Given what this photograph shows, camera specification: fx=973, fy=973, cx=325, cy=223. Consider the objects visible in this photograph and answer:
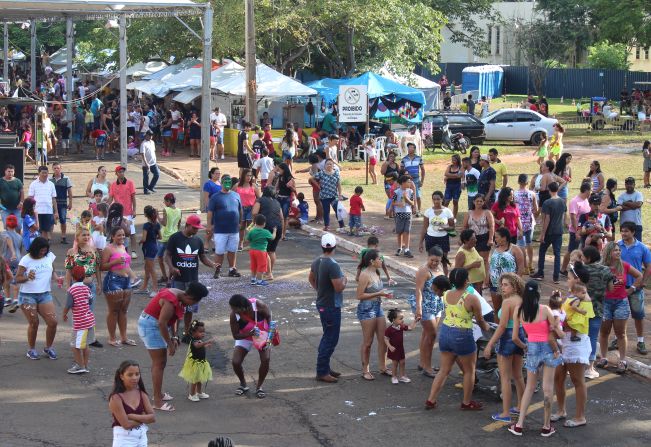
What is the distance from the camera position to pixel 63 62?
5803cm

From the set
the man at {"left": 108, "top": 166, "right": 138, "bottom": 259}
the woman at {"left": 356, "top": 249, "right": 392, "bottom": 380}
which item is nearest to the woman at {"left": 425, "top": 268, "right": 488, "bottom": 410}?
the woman at {"left": 356, "top": 249, "right": 392, "bottom": 380}

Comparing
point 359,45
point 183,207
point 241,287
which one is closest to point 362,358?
point 241,287

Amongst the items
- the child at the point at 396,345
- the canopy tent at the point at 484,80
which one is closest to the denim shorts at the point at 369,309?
the child at the point at 396,345

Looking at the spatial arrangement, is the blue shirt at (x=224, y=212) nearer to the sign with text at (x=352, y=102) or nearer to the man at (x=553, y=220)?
the man at (x=553, y=220)

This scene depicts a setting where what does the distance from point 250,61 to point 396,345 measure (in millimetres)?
16424

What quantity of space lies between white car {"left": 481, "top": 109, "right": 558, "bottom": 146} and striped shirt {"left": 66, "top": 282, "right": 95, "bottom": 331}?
26811 mm

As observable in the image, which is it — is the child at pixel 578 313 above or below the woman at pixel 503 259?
below

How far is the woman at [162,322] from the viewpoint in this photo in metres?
9.56

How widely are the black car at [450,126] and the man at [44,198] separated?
1829 cm

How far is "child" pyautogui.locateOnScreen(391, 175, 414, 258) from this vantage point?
16.7 meters

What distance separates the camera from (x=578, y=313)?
9.70 metres

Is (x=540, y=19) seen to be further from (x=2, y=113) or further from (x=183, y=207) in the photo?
(x=183, y=207)

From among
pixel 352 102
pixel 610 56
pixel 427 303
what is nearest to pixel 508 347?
pixel 427 303

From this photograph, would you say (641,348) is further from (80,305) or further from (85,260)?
(85,260)
